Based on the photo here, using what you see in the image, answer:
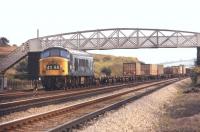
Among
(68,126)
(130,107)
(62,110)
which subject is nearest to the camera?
(68,126)

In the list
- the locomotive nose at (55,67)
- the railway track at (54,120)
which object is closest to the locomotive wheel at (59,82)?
the locomotive nose at (55,67)

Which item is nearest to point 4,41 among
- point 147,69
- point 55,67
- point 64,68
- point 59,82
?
point 147,69

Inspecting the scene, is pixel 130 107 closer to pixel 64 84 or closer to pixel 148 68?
pixel 64 84

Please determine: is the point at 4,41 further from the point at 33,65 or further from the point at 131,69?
the point at 131,69

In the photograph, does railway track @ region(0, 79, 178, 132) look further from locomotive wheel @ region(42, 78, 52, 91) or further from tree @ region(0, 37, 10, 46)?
tree @ region(0, 37, 10, 46)

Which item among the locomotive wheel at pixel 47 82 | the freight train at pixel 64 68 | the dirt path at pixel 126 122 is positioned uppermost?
the freight train at pixel 64 68

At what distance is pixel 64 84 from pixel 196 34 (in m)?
51.2

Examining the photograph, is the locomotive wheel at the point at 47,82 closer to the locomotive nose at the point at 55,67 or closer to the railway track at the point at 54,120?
the locomotive nose at the point at 55,67

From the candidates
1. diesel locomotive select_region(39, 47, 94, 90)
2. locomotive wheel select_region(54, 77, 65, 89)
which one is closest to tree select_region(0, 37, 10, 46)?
diesel locomotive select_region(39, 47, 94, 90)

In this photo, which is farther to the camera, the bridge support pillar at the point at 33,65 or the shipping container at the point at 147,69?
the shipping container at the point at 147,69

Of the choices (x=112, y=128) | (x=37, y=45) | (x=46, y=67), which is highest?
(x=37, y=45)

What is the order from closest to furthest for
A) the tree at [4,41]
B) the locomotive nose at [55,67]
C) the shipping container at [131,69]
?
the locomotive nose at [55,67], the shipping container at [131,69], the tree at [4,41]

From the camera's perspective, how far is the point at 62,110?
1820 cm

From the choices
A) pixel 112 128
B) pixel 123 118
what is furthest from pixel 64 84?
pixel 112 128
